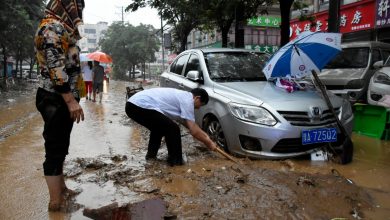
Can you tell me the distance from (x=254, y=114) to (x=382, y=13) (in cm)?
1241

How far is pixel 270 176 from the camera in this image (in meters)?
4.19

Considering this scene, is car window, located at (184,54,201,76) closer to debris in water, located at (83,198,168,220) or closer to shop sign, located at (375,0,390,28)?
A: debris in water, located at (83,198,168,220)

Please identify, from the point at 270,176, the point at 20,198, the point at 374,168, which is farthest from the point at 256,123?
the point at 20,198

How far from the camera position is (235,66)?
6199 mm

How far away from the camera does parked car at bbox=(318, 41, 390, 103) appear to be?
8445mm

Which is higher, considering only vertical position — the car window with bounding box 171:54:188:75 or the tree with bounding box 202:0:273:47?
the tree with bounding box 202:0:273:47

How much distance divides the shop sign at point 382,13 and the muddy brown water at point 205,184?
10.2 m

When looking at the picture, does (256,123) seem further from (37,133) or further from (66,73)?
(37,133)

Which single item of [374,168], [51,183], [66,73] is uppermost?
[66,73]

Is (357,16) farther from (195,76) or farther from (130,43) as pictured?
(130,43)

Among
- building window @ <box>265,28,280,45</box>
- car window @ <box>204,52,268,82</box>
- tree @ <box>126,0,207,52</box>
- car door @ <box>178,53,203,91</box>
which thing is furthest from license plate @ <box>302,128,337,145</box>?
building window @ <box>265,28,280,45</box>

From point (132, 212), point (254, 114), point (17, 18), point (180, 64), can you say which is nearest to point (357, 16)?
point (180, 64)

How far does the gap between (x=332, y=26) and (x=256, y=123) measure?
16.7 ft

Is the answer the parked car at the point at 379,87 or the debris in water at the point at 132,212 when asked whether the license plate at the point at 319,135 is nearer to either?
the debris in water at the point at 132,212
